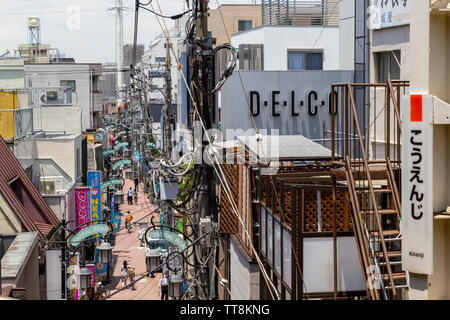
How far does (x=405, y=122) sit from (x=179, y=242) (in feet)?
38.4

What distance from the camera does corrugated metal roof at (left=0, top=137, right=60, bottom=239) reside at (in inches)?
712

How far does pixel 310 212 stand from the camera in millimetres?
11305

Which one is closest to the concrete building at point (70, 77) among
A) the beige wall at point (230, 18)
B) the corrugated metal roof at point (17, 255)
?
the beige wall at point (230, 18)

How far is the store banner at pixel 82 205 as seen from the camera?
28031mm

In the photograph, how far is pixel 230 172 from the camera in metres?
19.3

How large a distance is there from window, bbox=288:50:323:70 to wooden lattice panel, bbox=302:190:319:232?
23.6m

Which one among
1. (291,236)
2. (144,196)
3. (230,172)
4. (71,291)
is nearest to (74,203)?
(71,291)

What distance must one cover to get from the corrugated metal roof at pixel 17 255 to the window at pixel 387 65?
35.1 ft

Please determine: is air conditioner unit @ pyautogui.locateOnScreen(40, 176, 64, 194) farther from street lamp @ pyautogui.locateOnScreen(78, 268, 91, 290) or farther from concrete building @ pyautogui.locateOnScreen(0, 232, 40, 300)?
concrete building @ pyautogui.locateOnScreen(0, 232, 40, 300)

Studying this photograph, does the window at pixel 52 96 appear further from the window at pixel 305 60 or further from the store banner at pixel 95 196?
the window at pixel 305 60

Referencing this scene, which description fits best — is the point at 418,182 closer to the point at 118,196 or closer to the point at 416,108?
the point at 416,108

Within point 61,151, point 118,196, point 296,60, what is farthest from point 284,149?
point 118,196

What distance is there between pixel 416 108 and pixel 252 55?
2794cm

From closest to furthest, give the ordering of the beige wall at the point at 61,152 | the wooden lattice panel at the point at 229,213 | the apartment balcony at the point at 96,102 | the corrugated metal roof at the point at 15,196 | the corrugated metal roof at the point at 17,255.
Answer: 1. the corrugated metal roof at the point at 17,255
2. the corrugated metal roof at the point at 15,196
3. the wooden lattice panel at the point at 229,213
4. the beige wall at the point at 61,152
5. the apartment balcony at the point at 96,102
